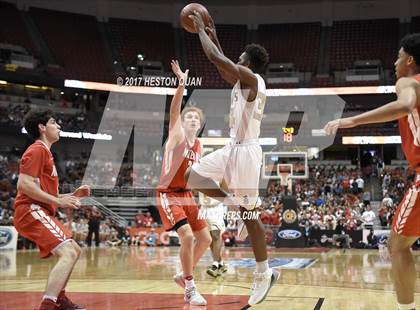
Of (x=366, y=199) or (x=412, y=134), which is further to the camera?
(x=366, y=199)

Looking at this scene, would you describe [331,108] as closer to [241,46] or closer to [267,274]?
[241,46]

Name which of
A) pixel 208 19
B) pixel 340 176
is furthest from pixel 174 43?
pixel 208 19

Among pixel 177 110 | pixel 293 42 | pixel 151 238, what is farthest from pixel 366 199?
pixel 177 110

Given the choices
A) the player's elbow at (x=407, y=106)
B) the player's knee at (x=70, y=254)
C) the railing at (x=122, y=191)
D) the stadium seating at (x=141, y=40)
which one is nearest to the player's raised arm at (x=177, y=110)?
the player's knee at (x=70, y=254)

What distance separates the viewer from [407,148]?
3555mm

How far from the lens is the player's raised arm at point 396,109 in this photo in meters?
3.24

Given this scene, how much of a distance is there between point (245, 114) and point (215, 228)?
14.3 feet

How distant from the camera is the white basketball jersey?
452 cm

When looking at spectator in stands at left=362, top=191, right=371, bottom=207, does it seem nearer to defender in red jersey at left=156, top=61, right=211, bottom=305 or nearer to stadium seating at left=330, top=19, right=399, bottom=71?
stadium seating at left=330, top=19, right=399, bottom=71

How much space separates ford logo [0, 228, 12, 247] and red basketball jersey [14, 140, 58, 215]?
11.3m

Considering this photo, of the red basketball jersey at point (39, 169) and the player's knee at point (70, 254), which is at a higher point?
the red basketball jersey at point (39, 169)

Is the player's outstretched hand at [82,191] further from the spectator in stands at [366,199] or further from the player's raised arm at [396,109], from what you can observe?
the spectator in stands at [366,199]

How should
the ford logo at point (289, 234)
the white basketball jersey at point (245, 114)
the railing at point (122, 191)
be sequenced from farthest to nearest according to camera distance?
the railing at point (122, 191)
the ford logo at point (289, 234)
the white basketball jersey at point (245, 114)
